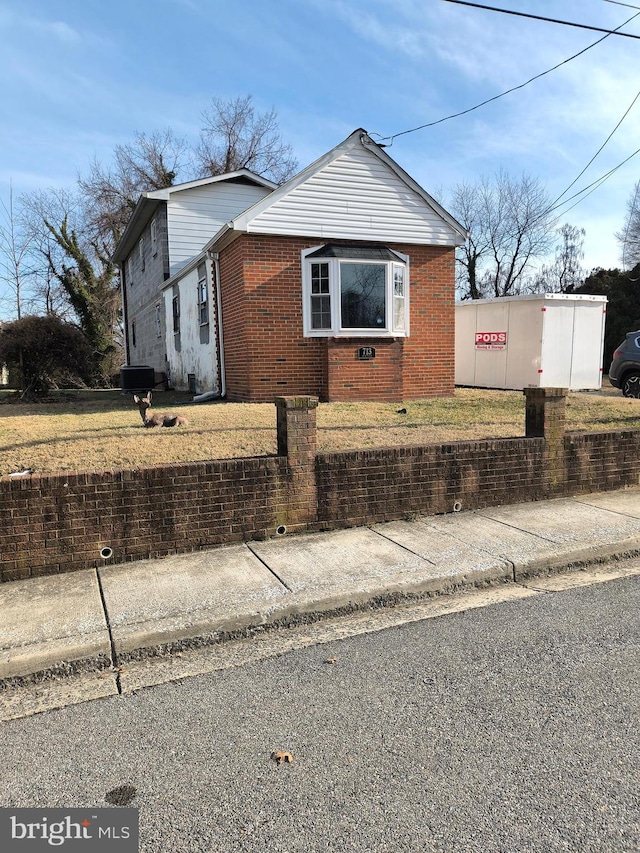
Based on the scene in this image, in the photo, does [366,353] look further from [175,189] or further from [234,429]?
[175,189]

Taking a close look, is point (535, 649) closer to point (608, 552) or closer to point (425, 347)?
point (608, 552)

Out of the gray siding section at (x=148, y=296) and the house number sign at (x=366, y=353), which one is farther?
the gray siding section at (x=148, y=296)

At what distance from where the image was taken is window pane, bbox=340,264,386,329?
12055mm

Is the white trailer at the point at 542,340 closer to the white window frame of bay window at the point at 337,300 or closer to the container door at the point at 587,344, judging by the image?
the container door at the point at 587,344

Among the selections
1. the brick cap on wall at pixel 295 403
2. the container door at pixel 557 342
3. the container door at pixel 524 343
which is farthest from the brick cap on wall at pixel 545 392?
the container door at pixel 557 342

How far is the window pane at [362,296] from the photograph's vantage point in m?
12.1

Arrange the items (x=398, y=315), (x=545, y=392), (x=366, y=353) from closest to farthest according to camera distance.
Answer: (x=545, y=392) → (x=366, y=353) → (x=398, y=315)

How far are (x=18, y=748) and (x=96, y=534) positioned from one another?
2226 mm

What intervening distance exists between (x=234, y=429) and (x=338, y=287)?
508cm

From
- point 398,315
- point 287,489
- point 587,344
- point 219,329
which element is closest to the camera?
point 287,489

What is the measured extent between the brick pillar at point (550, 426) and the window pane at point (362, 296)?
5775 mm

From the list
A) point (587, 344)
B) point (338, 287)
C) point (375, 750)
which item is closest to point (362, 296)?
point (338, 287)

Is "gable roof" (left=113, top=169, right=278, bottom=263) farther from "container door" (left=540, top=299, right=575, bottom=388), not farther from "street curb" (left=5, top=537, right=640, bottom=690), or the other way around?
"street curb" (left=5, top=537, right=640, bottom=690)

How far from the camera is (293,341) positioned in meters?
12.1
